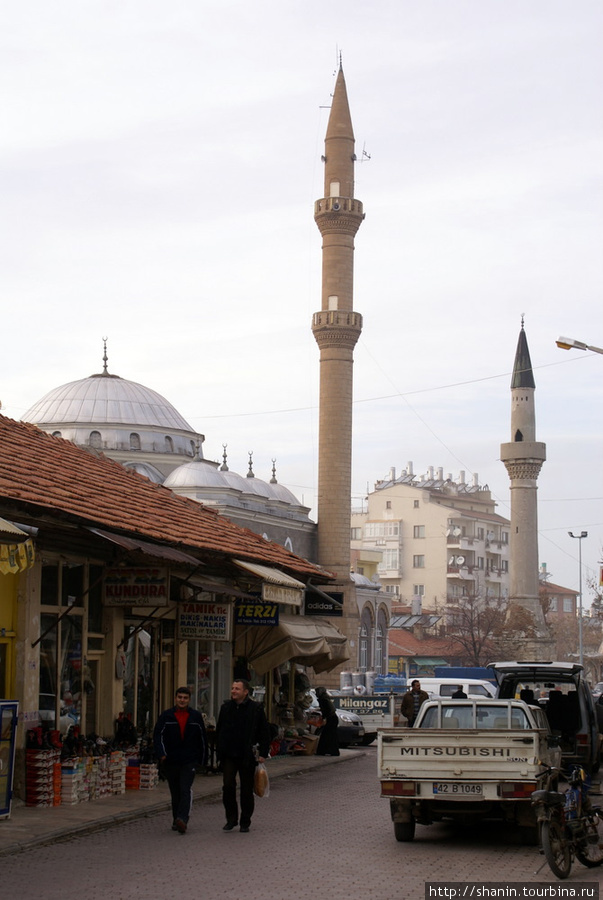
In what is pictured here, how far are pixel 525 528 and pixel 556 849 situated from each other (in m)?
68.2

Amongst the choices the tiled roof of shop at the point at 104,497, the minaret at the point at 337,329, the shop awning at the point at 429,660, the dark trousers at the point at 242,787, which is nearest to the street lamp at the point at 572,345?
the tiled roof of shop at the point at 104,497

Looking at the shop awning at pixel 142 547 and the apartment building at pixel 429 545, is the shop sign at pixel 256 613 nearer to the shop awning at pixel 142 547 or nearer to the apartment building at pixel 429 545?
the shop awning at pixel 142 547

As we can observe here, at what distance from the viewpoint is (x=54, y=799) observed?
14.1 metres

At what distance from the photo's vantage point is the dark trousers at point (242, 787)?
12.0 meters

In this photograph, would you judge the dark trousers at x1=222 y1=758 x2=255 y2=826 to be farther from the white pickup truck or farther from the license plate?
the license plate

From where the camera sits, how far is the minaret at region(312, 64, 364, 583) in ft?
196

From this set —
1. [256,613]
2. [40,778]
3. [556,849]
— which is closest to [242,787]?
[40,778]

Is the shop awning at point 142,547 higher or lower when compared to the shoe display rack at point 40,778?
higher

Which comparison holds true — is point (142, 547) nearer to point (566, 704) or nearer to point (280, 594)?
point (280, 594)

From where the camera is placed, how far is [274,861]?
10.3 meters

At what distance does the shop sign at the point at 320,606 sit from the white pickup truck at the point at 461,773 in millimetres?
13725

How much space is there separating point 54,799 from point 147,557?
3669mm

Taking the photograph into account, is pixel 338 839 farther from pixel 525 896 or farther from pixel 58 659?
pixel 58 659

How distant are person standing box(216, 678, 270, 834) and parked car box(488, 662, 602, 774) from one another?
16.4ft
